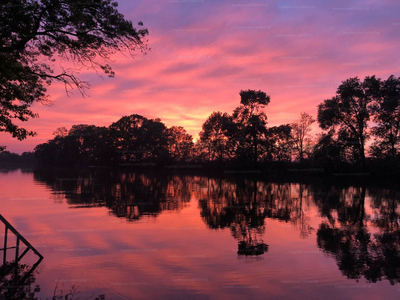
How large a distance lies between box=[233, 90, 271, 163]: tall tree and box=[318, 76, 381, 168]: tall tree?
15139mm

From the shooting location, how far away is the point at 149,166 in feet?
314

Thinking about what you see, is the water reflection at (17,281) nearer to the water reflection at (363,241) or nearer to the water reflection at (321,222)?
the water reflection at (321,222)

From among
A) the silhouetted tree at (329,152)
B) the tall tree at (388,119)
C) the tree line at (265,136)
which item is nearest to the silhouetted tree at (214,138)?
the tree line at (265,136)

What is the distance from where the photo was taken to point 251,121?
66.8m

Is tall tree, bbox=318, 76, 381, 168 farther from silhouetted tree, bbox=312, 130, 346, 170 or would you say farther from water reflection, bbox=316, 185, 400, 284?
water reflection, bbox=316, 185, 400, 284

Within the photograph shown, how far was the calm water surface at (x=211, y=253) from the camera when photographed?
7539 millimetres

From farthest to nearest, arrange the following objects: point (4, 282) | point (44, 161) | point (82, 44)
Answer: point (44, 161), point (82, 44), point (4, 282)

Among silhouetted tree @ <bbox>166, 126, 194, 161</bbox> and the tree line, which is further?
silhouetted tree @ <bbox>166, 126, 194, 161</bbox>

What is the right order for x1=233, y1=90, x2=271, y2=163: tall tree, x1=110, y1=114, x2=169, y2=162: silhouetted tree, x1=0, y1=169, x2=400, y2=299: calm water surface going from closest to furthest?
x1=0, y1=169, x2=400, y2=299: calm water surface
x1=233, y1=90, x2=271, y2=163: tall tree
x1=110, y1=114, x2=169, y2=162: silhouetted tree

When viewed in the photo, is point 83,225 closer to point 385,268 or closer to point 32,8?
point 32,8

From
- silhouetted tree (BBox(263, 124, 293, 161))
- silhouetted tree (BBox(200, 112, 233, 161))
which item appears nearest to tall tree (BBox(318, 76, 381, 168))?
silhouetted tree (BBox(263, 124, 293, 161))

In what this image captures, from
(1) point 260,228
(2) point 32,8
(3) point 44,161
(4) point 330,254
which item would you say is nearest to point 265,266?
(4) point 330,254

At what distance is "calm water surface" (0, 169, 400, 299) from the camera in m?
7.54

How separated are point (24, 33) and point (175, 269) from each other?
31.2 feet
